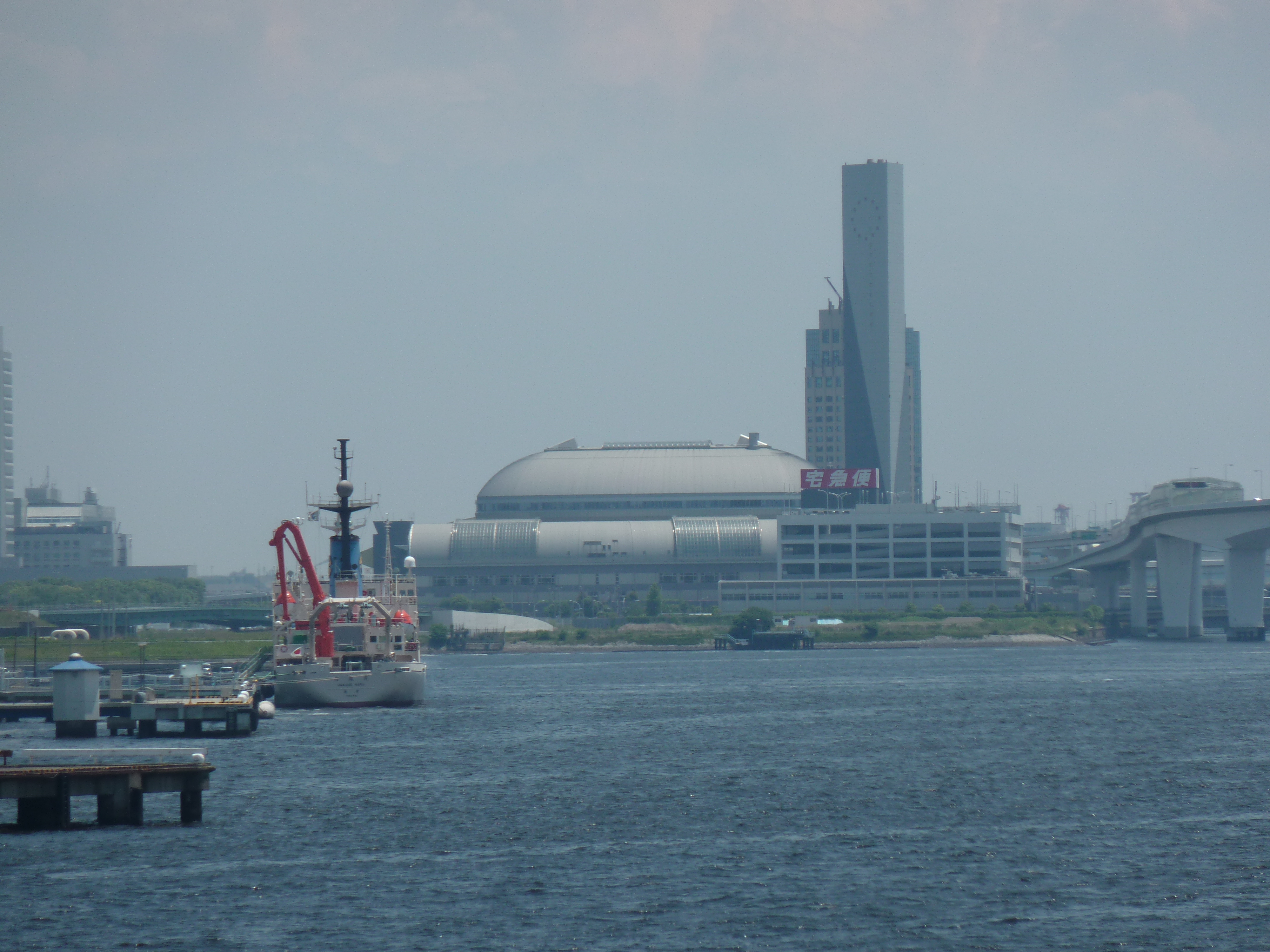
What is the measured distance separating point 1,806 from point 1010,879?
115ft

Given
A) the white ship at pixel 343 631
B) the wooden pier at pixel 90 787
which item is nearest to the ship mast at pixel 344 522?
the white ship at pixel 343 631

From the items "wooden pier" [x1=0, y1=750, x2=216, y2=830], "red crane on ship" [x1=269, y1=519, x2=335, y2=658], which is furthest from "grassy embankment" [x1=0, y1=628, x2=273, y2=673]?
"wooden pier" [x1=0, y1=750, x2=216, y2=830]

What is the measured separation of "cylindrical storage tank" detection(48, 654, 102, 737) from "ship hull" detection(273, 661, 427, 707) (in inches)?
676

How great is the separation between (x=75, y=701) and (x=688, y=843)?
162ft

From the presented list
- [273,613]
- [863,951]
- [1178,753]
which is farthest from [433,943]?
[273,613]

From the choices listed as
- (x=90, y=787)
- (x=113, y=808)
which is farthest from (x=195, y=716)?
(x=90, y=787)

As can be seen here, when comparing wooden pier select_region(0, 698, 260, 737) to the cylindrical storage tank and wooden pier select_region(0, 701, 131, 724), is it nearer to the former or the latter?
the cylindrical storage tank

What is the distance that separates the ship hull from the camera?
10950 centimetres

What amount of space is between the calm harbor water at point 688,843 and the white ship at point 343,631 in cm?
1274

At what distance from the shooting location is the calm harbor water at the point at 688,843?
136 feet

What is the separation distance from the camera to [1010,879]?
4672cm

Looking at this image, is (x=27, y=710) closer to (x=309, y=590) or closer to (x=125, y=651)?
(x=309, y=590)

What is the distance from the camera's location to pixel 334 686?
359 feet

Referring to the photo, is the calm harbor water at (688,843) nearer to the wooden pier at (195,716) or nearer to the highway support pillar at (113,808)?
the highway support pillar at (113,808)
